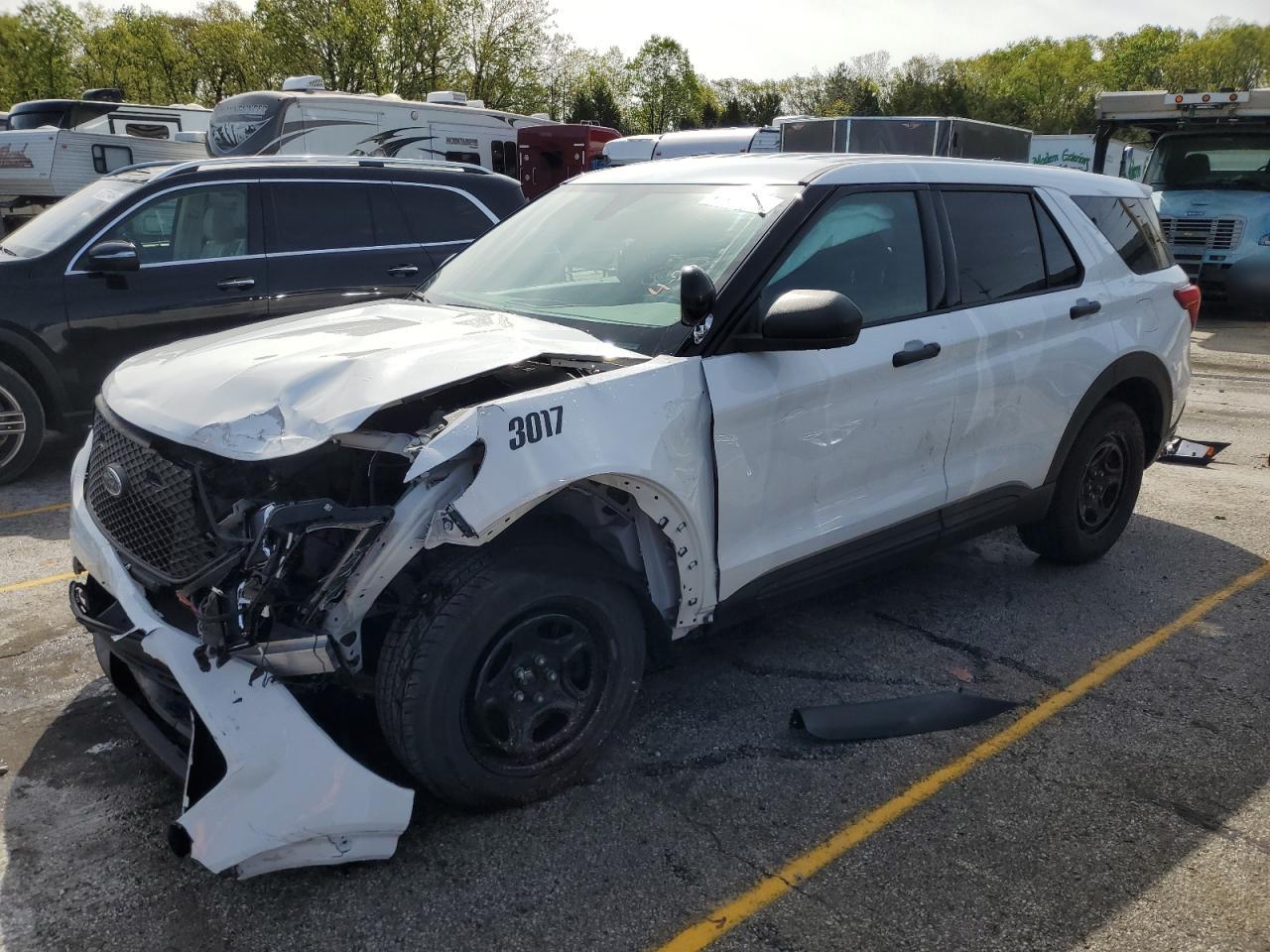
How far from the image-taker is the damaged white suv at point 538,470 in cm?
243

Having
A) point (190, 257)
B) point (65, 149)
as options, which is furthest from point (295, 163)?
point (65, 149)

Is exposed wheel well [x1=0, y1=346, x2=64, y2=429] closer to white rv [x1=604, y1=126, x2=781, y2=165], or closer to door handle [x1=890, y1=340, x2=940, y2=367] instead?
door handle [x1=890, y1=340, x2=940, y2=367]

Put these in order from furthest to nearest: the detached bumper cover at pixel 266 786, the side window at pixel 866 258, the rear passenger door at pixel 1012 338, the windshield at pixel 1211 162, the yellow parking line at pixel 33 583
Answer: the windshield at pixel 1211 162 → the yellow parking line at pixel 33 583 → the rear passenger door at pixel 1012 338 → the side window at pixel 866 258 → the detached bumper cover at pixel 266 786

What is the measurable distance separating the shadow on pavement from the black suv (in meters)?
3.31

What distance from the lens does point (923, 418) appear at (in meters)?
3.69

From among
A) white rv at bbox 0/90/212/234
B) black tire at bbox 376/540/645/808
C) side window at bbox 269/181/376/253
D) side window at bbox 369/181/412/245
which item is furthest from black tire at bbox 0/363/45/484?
white rv at bbox 0/90/212/234

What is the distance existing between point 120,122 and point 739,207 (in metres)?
17.5

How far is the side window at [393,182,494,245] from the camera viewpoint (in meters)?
7.39

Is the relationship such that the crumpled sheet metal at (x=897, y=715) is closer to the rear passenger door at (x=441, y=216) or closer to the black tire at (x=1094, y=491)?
the black tire at (x=1094, y=491)

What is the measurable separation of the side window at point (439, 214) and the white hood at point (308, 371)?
4.22m

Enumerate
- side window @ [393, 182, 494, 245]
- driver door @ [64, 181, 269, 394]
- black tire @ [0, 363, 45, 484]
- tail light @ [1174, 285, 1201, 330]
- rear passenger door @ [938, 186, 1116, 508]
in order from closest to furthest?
1. rear passenger door @ [938, 186, 1116, 508]
2. tail light @ [1174, 285, 1201, 330]
3. black tire @ [0, 363, 45, 484]
4. driver door @ [64, 181, 269, 394]
5. side window @ [393, 182, 494, 245]

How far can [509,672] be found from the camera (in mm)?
2746

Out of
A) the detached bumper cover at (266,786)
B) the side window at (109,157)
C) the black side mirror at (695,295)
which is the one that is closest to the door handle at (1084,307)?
the black side mirror at (695,295)

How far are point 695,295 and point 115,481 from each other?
176 centimetres
